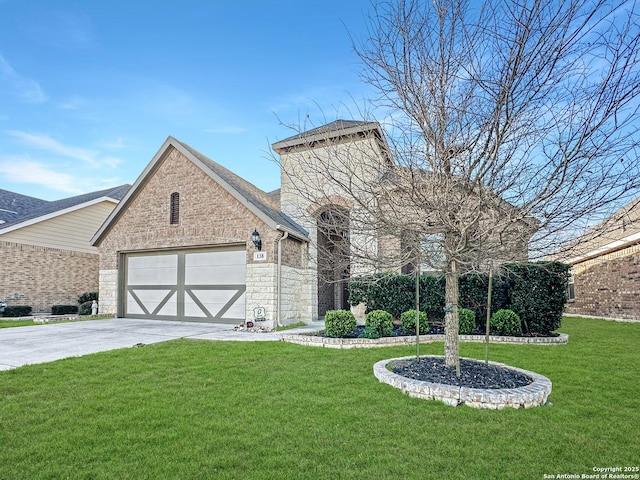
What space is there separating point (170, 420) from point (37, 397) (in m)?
2.03

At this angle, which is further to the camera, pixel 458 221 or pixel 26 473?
pixel 458 221

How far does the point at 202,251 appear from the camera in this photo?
1295 centimetres

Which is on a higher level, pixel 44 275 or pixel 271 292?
pixel 44 275

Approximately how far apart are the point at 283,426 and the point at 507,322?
7.55 metres

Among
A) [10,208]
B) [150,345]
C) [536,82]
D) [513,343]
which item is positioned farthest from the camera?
[10,208]

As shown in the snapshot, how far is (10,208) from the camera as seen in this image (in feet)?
64.4

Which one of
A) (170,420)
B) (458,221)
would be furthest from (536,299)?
(170,420)

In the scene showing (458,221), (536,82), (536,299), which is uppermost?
(536,82)

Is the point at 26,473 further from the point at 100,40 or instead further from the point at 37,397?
the point at 100,40

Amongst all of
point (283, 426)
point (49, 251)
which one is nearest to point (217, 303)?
point (283, 426)

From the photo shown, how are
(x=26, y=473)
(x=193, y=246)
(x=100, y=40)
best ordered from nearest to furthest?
(x=26, y=473), (x=100, y=40), (x=193, y=246)

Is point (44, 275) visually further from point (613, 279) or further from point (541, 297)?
point (613, 279)

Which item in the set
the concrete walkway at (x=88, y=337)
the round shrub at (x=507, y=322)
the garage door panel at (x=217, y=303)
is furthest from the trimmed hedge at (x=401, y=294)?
the garage door panel at (x=217, y=303)

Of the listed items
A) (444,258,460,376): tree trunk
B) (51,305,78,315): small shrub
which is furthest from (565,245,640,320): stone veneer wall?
(51,305,78,315): small shrub
